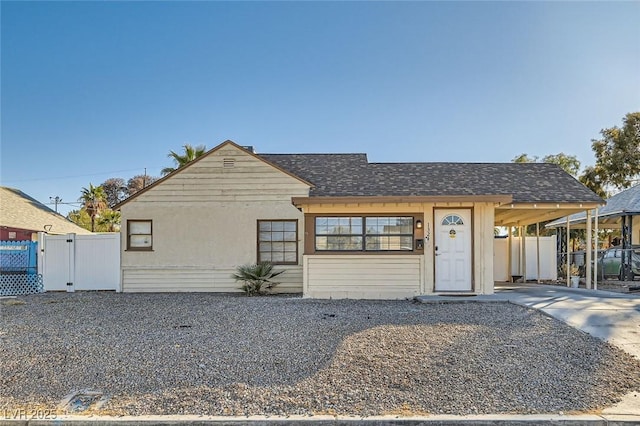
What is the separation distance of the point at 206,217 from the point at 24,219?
1213 centimetres

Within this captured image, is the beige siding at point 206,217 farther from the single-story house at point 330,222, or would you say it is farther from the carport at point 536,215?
the carport at point 536,215

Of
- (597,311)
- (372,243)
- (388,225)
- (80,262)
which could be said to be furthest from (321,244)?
(80,262)

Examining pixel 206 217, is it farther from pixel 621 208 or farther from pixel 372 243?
pixel 621 208

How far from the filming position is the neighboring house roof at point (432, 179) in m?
12.4

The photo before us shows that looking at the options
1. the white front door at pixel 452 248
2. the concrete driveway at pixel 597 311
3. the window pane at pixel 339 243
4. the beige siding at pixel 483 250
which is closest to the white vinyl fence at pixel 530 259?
the concrete driveway at pixel 597 311

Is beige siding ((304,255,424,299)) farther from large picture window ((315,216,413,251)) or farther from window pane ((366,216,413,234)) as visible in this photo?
window pane ((366,216,413,234))

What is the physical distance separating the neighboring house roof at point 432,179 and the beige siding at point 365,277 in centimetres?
240

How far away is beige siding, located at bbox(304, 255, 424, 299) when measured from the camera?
10734 mm

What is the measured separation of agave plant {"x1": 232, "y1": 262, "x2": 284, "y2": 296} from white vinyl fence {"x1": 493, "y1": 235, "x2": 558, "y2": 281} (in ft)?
28.8

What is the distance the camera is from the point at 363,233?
36.0 ft

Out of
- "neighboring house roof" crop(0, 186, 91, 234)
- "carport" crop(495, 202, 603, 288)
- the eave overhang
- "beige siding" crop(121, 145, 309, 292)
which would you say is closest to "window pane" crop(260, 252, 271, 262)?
"beige siding" crop(121, 145, 309, 292)

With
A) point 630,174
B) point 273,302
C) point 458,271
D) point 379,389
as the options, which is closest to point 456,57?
point 458,271

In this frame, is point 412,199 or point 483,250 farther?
point 483,250

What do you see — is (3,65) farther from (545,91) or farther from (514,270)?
(514,270)
